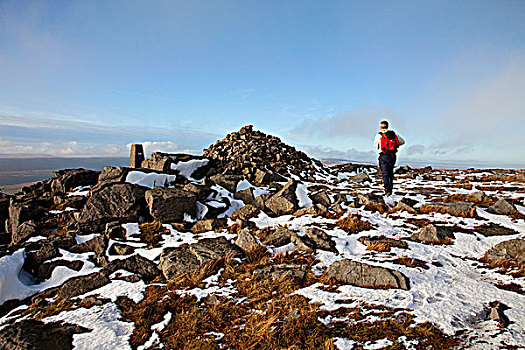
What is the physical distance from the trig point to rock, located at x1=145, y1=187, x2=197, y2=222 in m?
7.45

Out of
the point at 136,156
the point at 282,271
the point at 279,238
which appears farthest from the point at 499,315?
the point at 136,156

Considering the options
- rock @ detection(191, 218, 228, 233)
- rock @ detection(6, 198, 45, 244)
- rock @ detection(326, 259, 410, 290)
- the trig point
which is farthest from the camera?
the trig point

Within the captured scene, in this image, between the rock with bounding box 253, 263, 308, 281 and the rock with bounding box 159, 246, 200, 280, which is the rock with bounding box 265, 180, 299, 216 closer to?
the rock with bounding box 253, 263, 308, 281

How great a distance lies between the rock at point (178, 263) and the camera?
24.8 ft

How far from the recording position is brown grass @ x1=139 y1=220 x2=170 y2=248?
9.82 meters

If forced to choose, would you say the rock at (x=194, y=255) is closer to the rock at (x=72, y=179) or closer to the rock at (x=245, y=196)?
the rock at (x=245, y=196)

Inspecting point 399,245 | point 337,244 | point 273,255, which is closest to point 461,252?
point 399,245

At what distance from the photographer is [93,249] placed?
9461 millimetres

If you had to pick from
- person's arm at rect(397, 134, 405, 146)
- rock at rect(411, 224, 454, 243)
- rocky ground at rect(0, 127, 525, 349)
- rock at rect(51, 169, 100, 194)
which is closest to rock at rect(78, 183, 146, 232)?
rocky ground at rect(0, 127, 525, 349)

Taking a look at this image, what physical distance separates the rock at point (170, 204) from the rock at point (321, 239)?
6.05 metres

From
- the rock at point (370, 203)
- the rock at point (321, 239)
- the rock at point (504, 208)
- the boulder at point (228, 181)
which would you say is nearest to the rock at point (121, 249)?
the rock at point (321, 239)

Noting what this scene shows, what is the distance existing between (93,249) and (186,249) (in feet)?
13.1

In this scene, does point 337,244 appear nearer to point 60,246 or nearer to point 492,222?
point 492,222

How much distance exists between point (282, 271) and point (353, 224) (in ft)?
13.8
